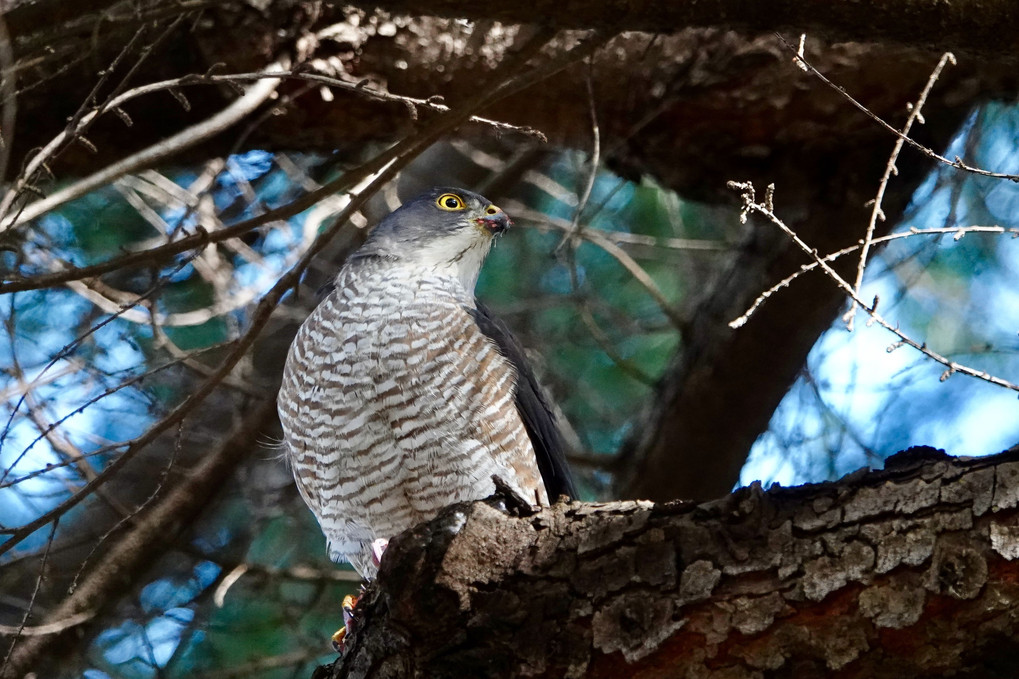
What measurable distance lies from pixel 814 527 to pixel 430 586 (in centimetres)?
95

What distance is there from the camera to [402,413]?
390 centimetres

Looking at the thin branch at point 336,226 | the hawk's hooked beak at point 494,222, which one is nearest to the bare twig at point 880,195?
the thin branch at point 336,226

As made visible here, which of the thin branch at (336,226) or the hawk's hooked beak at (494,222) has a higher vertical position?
the hawk's hooked beak at (494,222)

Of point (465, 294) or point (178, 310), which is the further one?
point (178, 310)

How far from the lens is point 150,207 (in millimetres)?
5898

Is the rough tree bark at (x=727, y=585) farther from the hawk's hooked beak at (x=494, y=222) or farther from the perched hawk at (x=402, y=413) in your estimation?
the hawk's hooked beak at (x=494, y=222)

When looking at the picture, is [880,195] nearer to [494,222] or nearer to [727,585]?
[727,585]

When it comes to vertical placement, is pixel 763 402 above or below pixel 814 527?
above

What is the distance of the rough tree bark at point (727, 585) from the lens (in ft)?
7.70

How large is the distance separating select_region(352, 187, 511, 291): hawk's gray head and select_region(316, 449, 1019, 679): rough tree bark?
1980mm

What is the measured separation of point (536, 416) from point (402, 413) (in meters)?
0.66

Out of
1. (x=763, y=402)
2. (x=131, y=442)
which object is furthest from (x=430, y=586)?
(x=763, y=402)

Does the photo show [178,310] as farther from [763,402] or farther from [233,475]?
[763,402]

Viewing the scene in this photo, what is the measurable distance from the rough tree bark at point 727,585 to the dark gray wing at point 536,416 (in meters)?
1.41
